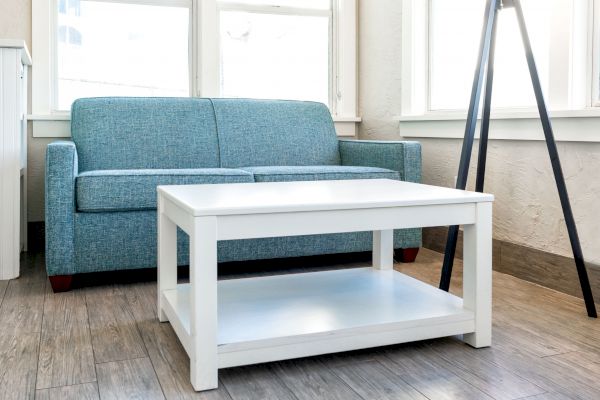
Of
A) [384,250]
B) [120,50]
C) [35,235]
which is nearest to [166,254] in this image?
[384,250]

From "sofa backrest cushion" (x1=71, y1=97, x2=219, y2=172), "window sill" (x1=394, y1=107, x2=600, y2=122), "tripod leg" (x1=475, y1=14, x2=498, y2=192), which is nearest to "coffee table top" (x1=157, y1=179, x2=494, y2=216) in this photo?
"tripod leg" (x1=475, y1=14, x2=498, y2=192)

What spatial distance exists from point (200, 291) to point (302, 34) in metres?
2.32

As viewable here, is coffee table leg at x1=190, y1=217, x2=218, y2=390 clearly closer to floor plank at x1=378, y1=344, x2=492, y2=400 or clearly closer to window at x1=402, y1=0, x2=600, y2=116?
floor plank at x1=378, y1=344, x2=492, y2=400

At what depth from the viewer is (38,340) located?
1.52 m

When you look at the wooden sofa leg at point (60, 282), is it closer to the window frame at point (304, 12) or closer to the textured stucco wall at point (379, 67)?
the window frame at point (304, 12)

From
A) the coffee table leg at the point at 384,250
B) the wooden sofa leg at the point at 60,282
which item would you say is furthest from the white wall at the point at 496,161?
the wooden sofa leg at the point at 60,282

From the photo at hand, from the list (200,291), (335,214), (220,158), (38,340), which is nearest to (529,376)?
(335,214)

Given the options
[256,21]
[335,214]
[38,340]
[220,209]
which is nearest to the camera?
[220,209]

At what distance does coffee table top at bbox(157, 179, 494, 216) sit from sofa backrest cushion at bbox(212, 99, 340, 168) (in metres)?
0.97

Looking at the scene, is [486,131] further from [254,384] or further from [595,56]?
[254,384]

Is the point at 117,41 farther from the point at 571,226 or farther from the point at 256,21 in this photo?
the point at 571,226

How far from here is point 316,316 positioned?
1.43 m

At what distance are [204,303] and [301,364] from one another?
0.30m

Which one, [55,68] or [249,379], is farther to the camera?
[55,68]
